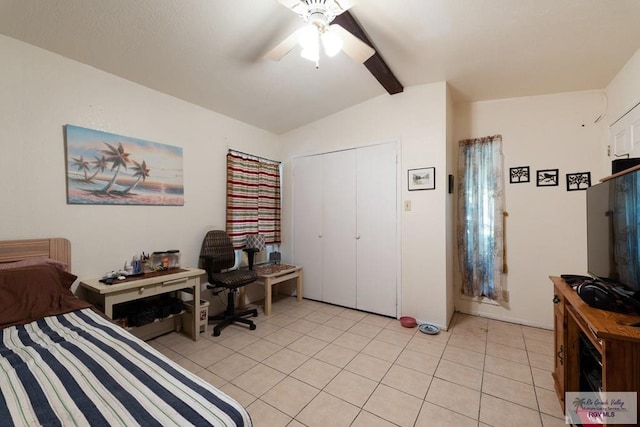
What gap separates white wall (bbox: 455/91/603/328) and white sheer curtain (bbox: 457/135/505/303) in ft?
0.38

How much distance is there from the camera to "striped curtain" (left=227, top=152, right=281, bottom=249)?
129 inches

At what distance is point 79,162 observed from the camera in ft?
6.92

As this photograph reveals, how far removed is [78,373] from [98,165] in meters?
1.82

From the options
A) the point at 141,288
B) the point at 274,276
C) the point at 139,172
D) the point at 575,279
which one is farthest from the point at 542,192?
the point at 139,172

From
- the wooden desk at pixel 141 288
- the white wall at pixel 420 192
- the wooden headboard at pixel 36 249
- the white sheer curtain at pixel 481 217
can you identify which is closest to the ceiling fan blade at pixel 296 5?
the white wall at pixel 420 192

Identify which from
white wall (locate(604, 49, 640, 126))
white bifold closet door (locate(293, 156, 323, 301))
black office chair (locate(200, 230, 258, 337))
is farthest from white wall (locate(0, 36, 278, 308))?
white wall (locate(604, 49, 640, 126))

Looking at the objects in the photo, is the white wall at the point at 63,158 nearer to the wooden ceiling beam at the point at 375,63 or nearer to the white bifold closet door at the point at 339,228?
the white bifold closet door at the point at 339,228

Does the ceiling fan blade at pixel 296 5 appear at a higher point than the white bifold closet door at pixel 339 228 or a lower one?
higher

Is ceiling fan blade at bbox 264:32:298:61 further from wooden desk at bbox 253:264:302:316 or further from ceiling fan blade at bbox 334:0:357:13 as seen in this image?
wooden desk at bbox 253:264:302:316

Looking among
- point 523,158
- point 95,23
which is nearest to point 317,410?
point 95,23

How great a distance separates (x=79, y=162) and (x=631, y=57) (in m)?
4.46

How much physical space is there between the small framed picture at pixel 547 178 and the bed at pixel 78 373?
3426 millimetres

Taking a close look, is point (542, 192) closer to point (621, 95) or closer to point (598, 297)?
point (621, 95)

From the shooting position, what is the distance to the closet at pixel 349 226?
3.12 m
